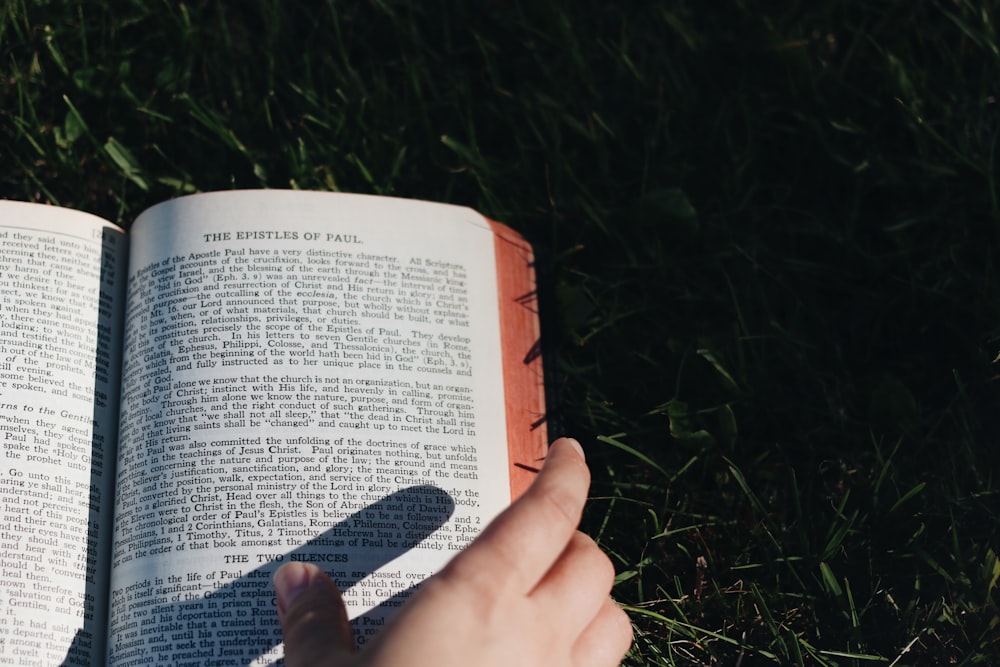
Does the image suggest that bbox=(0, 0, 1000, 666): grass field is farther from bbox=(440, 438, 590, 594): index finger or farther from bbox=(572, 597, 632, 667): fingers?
bbox=(440, 438, 590, 594): index finger

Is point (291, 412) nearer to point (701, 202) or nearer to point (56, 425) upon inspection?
point (56, 425)

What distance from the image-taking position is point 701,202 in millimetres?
1895

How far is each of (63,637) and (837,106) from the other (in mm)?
1711

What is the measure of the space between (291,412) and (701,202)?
3.00ft

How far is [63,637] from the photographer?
144cm

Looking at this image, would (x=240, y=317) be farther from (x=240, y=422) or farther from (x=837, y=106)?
(x=837, y=106)

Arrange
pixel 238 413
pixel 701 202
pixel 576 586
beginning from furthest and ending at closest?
pixel 701 202 → pixel 238 413 → pixel 576 586

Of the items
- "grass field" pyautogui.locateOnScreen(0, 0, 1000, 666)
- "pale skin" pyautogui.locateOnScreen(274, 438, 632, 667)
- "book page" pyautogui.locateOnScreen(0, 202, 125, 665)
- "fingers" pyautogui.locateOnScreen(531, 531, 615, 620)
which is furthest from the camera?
"grass field" pyautogui.locateOnScreen(0, 0, 1000, 666)

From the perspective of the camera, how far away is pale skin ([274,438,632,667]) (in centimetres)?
111

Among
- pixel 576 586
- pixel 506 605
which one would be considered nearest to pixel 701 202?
pixel 576 586

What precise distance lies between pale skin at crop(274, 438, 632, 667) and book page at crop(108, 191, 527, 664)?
5.3 inches

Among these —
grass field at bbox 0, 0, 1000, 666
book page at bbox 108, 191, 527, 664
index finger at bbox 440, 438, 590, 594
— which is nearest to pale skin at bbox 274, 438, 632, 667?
index finger at bbox 440, 438, 590, 594

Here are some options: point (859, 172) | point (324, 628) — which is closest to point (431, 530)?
point (324, 628)

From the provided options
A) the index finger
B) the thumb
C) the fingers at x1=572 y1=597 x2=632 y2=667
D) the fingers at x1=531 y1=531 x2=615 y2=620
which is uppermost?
the index finger
